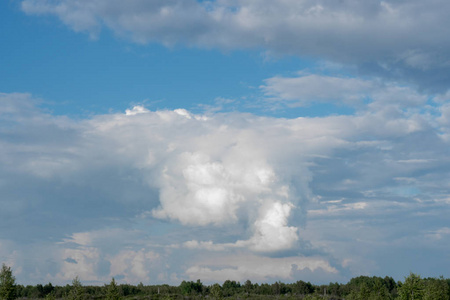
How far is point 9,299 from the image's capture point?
90.9 metres

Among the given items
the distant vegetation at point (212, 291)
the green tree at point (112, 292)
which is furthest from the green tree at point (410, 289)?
the green tree at point (112, 292)

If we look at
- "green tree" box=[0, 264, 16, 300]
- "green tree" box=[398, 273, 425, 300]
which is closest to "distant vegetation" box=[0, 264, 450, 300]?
"green tree" box=[0, 264, 16, 300]

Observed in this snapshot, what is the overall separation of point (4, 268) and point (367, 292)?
3051 inches

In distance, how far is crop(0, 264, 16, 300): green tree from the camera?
295 ft

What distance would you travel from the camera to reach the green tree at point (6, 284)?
295ft

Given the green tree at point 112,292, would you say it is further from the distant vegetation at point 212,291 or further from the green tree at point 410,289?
the green tree at point 410,289

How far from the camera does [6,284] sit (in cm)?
9075

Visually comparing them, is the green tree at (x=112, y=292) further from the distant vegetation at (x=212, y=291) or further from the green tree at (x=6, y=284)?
the green tree at (x=6, y=284)

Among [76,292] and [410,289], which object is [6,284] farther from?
[410,289]

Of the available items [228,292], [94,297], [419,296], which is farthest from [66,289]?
[419,296]

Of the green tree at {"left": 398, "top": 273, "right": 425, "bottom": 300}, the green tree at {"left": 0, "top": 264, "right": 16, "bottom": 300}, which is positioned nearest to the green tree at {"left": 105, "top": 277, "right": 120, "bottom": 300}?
the green tree at {"left": 0, "top": 264, "right": 16, "bottom": 300}

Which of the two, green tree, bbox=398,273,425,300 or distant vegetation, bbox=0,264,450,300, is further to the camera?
distant vegetation, bbox=0,264,450,300

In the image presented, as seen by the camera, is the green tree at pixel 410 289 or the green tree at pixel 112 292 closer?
the green tree at pixel 410 289

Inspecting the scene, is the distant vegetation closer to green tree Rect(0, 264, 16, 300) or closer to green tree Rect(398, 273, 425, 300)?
green tree Rect(0, 264, 16, 300)
